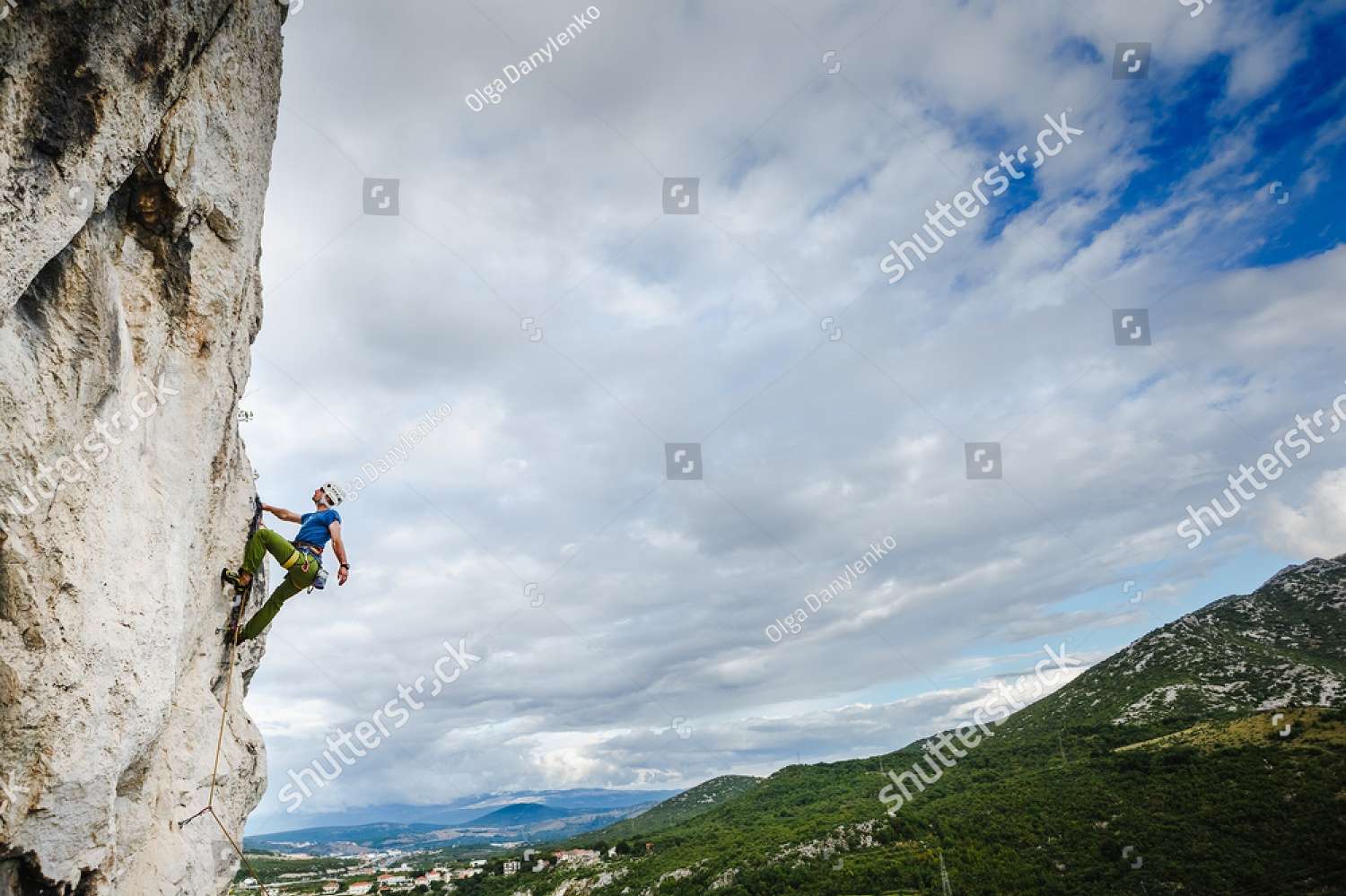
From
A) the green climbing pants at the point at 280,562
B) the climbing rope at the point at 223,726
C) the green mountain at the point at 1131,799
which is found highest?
→ the green climbing pants at the point at 280,562

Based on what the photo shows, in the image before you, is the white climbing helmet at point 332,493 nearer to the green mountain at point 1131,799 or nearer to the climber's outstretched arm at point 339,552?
the climber's outstretched arm at point 339,552

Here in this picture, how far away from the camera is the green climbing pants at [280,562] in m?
12.0

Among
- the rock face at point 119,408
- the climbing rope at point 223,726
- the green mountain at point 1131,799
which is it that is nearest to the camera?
the rock face at point 119,408

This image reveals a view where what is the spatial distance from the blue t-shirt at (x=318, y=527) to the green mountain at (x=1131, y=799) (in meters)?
56.2

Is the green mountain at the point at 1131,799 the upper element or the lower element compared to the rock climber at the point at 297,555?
lower

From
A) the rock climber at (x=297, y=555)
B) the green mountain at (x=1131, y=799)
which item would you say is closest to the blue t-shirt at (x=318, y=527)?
the rock climber at (x=297, y=555)

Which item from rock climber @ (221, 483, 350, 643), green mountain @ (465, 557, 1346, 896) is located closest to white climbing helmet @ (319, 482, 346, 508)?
rock climber @ (221, 483, 350, 643)

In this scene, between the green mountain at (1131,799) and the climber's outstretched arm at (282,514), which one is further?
the green mountain at (1131,799)

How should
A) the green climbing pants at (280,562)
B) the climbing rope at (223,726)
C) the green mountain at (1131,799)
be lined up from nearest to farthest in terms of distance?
1. the climbing rope at (223,726)
2. the green climbing pants at (280,562)
3. the green mountain at (1131,799)

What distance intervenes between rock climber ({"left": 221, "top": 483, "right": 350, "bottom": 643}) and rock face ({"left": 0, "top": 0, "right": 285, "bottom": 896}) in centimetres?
63

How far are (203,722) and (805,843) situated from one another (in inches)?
2878

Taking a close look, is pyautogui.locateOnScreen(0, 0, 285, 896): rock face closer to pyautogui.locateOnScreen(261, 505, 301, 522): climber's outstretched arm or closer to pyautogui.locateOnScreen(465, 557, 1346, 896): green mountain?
pyautogui.locateOnScreen(261, 505, 301, 522): climber's outstretched arm

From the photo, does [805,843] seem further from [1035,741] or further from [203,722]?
[203,722]

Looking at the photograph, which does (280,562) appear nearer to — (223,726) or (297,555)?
(297,555)
